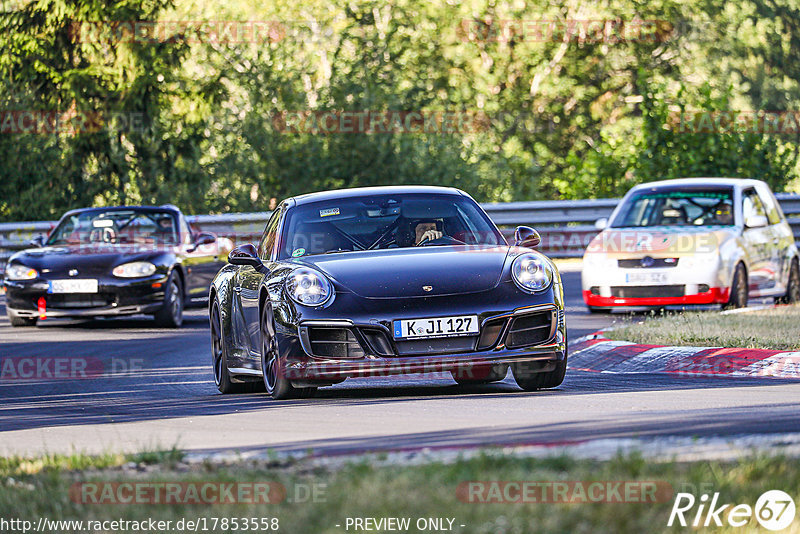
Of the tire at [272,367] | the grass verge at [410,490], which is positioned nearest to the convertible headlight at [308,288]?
the tire at [272,367]

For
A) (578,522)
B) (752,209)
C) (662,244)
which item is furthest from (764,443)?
(752,209)

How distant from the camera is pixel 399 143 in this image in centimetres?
3241

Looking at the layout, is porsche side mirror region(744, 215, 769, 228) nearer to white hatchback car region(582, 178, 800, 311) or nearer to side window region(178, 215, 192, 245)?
white hatchback car region(582, 178, 800, 311)

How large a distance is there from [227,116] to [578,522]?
29.0 meters

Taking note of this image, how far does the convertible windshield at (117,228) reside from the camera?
17.7 m

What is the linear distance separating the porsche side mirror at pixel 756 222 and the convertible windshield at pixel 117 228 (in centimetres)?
652

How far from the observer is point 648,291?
16.5 meters

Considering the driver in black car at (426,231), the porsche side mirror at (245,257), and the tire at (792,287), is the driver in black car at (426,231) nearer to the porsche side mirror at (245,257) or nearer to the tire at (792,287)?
the porsche side mirror at (245,257)

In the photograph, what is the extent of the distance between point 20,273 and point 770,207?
28.7ft

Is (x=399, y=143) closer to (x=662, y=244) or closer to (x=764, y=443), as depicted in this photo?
(x=662, y=244)

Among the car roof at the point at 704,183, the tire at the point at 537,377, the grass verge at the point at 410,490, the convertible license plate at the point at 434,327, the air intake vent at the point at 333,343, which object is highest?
the grass verge at the point at 410,490

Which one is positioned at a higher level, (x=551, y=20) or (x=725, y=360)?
(x=551, y=20)

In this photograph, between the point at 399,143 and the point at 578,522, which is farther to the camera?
the point at 399,143

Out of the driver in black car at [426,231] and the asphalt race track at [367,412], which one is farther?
the driver in black car at [426,231]
